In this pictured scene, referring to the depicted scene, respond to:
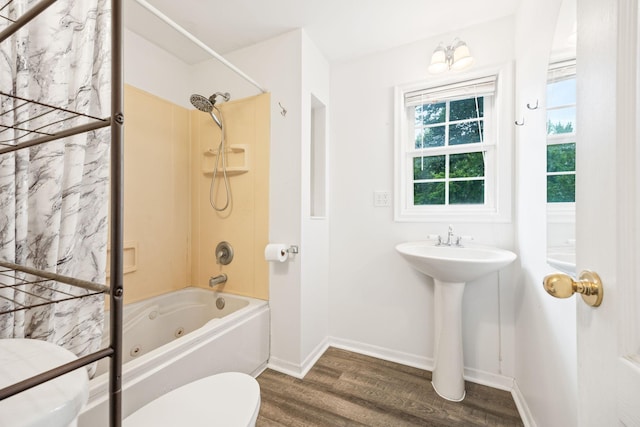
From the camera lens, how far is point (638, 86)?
0.36 m

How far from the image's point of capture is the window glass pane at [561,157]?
3.18ft

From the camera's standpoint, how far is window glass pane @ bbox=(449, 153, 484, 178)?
5.68ft

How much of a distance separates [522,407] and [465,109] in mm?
1818

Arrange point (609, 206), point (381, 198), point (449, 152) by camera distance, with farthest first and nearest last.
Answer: point (381, 198) < point (449, 152) < point (609, 206)

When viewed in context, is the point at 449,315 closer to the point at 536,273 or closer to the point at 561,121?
the point at 536,273

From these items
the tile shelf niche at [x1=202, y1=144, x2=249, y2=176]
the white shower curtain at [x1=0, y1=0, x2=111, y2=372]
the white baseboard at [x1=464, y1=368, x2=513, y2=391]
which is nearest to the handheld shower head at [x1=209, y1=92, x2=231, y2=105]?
the tile shelf niche at [x1=202, y1=144, x2=249, y2=176]

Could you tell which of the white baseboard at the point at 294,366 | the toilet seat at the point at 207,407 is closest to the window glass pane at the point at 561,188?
the toilet seat at the point at 207,407

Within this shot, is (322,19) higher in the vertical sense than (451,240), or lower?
higher

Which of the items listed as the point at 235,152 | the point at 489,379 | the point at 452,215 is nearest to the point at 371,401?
the point at 489,379

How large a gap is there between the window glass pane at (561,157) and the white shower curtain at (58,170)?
172 centimetres

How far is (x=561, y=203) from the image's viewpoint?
1.02 m

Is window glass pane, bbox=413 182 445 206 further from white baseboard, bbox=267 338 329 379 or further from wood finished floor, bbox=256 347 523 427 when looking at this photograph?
white baseboard, bbox=267 338 329 379

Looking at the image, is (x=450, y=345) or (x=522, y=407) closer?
(x=522, y=407)

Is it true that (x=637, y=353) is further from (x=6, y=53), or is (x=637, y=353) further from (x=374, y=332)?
(x=374, y=332)
